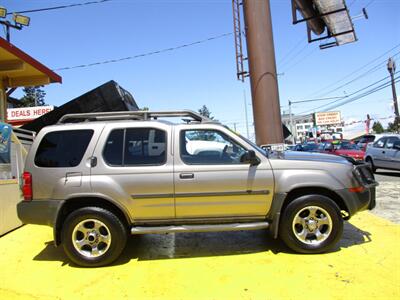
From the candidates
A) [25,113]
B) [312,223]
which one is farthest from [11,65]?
[25,113]

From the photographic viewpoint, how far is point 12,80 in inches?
432

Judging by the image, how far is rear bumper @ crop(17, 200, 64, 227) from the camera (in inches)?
195

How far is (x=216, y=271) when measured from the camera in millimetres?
4617

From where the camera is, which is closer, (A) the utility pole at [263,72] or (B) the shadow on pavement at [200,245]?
(B) the shadow on pavement at [200,245]

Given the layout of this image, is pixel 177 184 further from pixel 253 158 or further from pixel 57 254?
pixel 57 254

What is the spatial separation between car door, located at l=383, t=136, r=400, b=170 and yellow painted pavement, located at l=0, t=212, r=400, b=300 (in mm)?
9227

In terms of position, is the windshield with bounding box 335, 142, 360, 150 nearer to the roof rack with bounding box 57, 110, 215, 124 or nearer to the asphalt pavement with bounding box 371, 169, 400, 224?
the asphalt pavement with bounding box 371, 169, 400, 224

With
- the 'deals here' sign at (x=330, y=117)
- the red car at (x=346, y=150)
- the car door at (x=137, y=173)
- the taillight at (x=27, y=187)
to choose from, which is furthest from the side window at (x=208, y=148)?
the 'deals here' sign at (x=330, y=117)

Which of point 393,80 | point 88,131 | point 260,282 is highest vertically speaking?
point 393,80

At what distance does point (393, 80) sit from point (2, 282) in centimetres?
3907

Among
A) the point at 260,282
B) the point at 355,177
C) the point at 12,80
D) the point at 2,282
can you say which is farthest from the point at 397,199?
the point at 12,80

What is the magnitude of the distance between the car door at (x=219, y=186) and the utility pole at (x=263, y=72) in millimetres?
3320

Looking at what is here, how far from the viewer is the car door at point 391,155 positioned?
1420 cm

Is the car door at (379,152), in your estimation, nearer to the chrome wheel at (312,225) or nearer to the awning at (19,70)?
the chrome wheel at (312,225)
